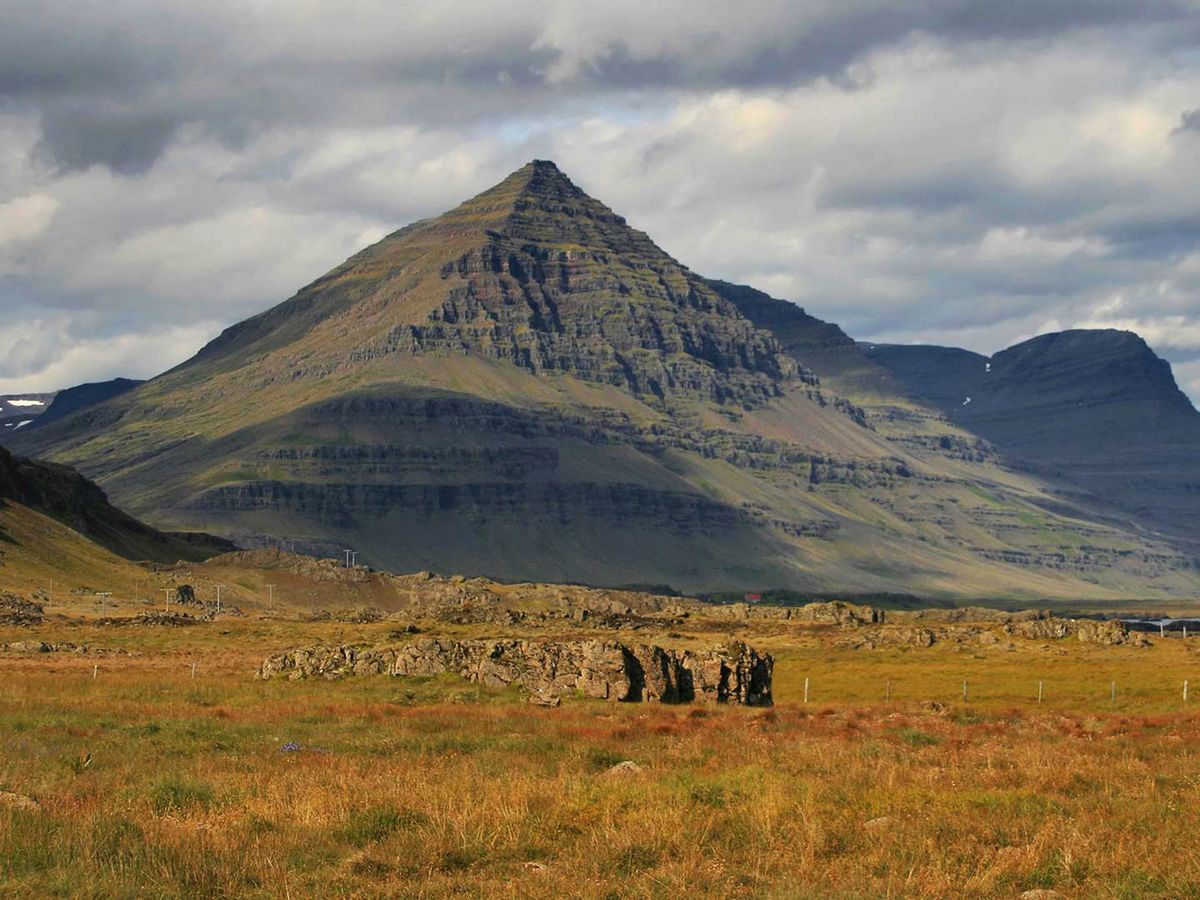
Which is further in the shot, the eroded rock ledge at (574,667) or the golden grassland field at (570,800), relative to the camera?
the eroded rock ledge at (574,667)

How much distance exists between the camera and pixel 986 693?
7275 cm

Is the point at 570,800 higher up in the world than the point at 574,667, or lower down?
higher up

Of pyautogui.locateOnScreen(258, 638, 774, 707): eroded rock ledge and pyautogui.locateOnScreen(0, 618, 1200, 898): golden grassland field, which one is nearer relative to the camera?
pyautogui.locateOnScreen(0, 618, 1200, 898): golden grassland field

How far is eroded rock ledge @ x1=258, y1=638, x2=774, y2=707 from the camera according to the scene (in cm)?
5381

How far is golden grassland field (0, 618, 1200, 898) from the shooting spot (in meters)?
19.0

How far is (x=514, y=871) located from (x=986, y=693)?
186 feet

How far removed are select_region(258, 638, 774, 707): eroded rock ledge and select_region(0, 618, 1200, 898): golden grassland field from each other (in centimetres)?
544

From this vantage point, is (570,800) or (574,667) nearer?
(570,800)

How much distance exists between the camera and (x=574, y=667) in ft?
178

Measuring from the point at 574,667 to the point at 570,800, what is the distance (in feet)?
99.6

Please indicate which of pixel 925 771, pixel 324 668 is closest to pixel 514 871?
pixel 925 771

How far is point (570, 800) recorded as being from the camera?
24.1m

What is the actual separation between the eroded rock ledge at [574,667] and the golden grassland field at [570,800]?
17.9 feet

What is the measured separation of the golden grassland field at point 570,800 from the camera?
62.2ft
